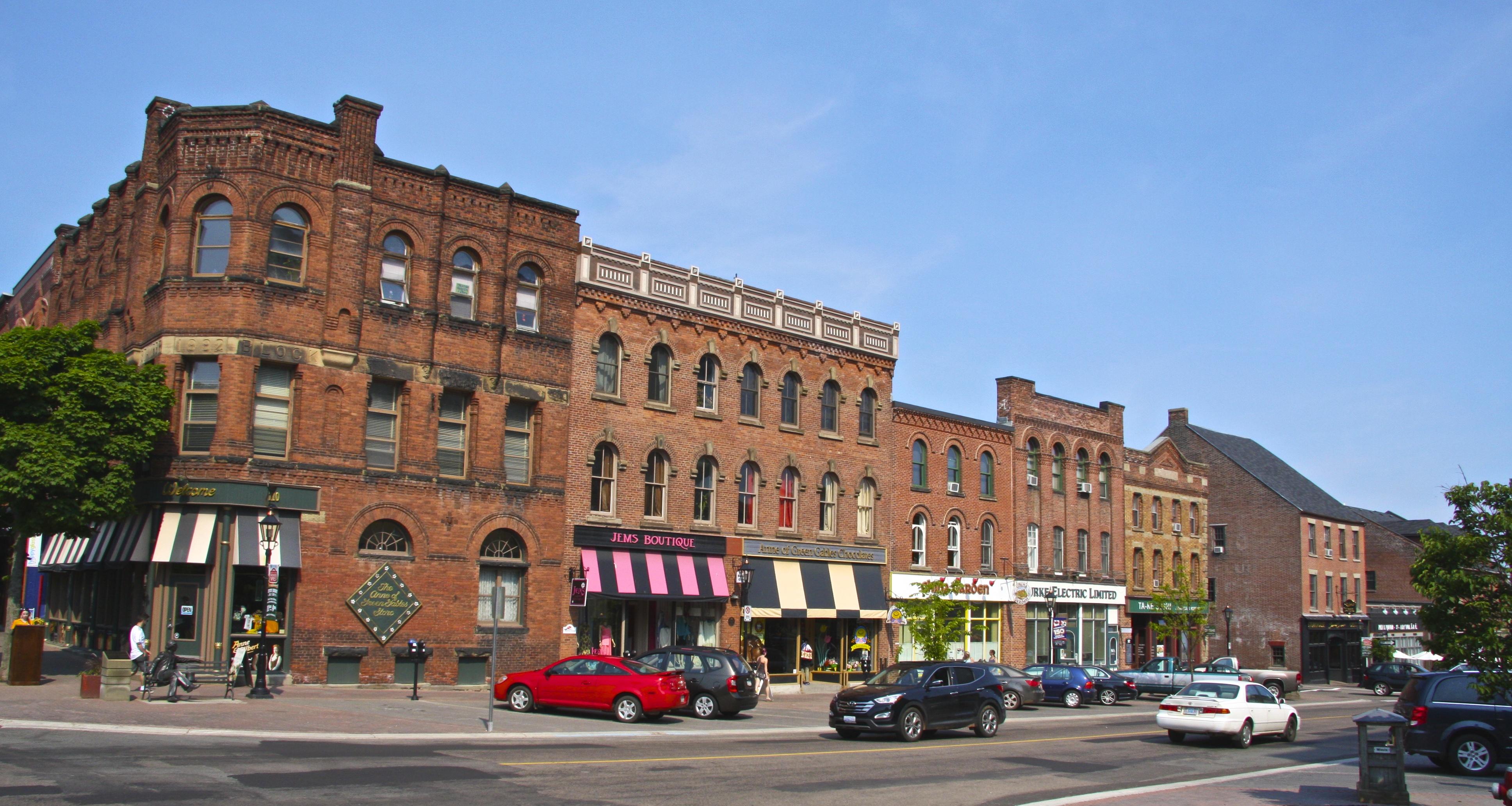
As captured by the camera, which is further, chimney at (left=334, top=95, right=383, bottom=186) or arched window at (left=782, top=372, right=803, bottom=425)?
arched window at (left=782, top=372, right=803, bottom=425)

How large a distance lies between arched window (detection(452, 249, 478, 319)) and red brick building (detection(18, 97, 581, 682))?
69 millimetres

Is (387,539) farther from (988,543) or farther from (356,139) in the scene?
(988,543)

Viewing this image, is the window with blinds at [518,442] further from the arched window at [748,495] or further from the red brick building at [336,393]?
the arched window at [748,495]

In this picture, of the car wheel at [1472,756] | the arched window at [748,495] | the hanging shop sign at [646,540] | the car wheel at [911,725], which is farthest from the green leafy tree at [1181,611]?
the car wheel at [1472,756]

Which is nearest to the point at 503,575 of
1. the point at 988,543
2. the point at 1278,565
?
the point at 988,543

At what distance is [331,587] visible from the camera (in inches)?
1118

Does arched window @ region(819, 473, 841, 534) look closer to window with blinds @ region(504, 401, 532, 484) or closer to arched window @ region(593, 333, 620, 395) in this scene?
arched window @ region(593, 333, 620, 395)

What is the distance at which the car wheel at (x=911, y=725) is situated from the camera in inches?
920

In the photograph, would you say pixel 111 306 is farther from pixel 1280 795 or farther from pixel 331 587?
pixel 1280 795

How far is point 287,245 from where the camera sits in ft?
95.5

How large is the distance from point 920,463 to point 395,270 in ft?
73.2

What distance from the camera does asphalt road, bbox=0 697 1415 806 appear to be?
13.8 meters

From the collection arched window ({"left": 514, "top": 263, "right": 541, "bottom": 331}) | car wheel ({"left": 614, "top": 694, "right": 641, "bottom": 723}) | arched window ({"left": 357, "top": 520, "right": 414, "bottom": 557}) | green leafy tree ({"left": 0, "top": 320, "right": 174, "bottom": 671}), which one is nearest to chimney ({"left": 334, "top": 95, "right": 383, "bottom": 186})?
arched window ({"left": 514, "top": 263, "right": 541, "bottom": 331})

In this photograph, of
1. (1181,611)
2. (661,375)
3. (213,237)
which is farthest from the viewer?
(1181,611)
